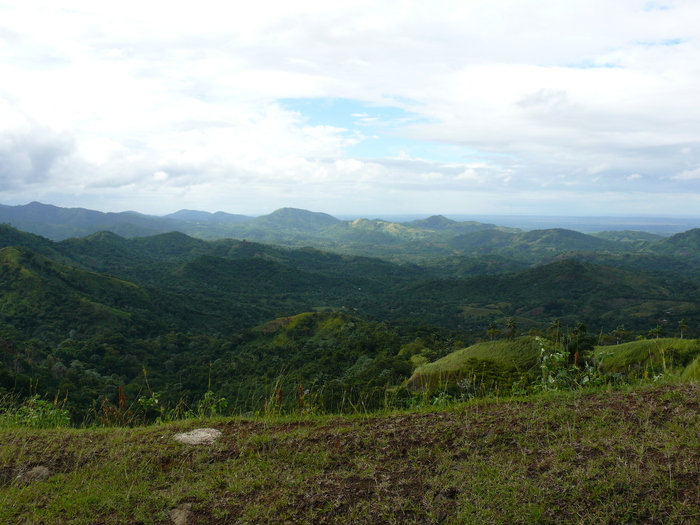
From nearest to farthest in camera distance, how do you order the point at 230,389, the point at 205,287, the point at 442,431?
the point at 442,431, the point at 230,389, the point at 205,287

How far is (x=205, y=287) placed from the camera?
137125mm

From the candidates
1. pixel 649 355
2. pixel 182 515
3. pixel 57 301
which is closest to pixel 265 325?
pixel 57 301

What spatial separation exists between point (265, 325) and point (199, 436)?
223 ft

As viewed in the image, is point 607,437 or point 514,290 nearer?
point 607,437

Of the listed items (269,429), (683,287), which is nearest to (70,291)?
(269,429)

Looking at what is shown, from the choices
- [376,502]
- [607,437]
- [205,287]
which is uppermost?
[607,437]

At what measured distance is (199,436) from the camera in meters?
5.55

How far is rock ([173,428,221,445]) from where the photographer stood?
5.39m

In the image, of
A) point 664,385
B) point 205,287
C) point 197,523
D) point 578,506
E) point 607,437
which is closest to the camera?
point 578,506

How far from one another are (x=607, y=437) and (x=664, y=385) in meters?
1.95

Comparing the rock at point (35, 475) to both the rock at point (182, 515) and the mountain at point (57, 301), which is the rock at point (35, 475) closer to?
the rock at point (182, 515)

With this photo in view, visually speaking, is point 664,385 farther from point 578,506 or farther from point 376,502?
point 376,502

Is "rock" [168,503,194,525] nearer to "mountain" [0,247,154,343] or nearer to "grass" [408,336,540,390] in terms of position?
"grass" [408,336,540,390]

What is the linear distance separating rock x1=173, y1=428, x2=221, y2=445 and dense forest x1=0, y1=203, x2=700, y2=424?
554 mm
